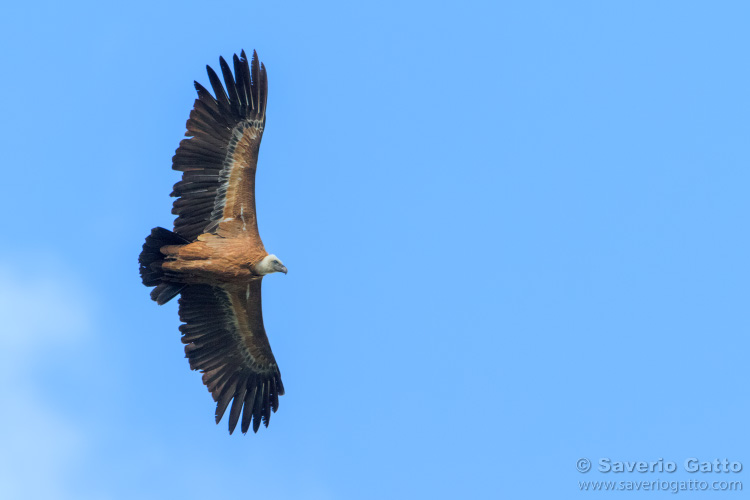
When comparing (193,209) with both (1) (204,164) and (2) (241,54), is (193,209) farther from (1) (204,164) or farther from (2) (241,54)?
(2) (241,54)

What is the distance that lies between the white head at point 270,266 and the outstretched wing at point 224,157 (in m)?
0.51

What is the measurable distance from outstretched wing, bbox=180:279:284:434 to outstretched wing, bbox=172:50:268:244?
145 centimetres

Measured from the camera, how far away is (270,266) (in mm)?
20172

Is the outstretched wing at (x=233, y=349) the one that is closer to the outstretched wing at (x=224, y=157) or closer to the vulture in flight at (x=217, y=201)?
the vulture in flight at (x=217, y=201)

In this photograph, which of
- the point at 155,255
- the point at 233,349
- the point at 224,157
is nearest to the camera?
the point at 155,255

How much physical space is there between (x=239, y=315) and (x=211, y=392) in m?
1.60

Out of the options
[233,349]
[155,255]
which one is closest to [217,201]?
[155,255]

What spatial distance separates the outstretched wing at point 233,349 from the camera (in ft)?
68.9

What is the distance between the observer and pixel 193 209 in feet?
65.5

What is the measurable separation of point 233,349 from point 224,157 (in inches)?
154

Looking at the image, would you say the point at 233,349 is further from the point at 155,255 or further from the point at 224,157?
the point at 224,157

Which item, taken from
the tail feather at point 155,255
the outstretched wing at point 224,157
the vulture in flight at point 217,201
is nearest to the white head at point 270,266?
the vulture in flight at point 217,201

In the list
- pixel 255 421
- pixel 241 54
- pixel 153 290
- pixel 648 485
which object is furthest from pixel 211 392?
pixel 648 485

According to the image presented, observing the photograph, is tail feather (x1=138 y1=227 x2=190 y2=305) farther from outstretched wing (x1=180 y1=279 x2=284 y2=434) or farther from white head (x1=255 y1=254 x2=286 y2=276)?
white head (x1=255 y1=254 x2=286 y2=276)
